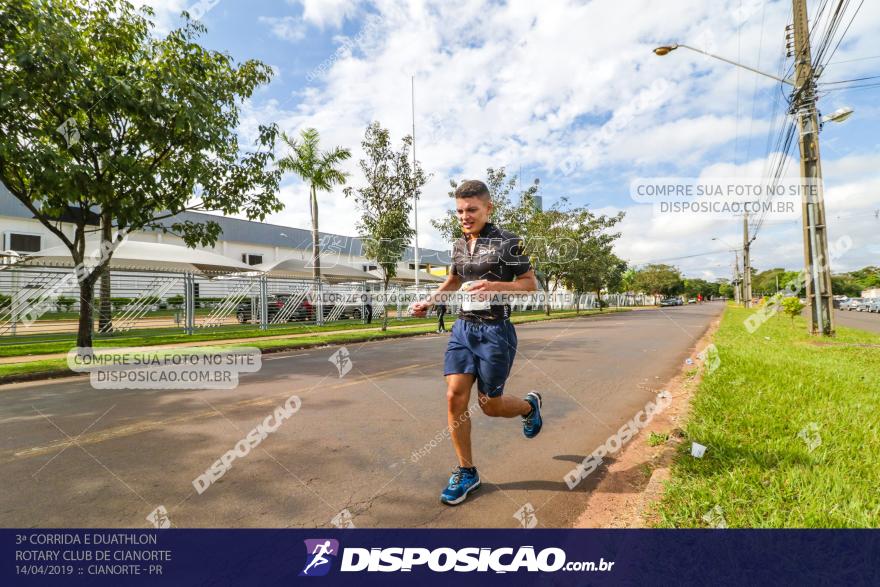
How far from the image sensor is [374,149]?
16.8 metres

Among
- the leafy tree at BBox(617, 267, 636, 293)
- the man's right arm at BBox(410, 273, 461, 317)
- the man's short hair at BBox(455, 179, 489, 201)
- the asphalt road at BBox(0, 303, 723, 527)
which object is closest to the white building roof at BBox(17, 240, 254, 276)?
the asphalt road at BBox(0, 303, 723, 527)

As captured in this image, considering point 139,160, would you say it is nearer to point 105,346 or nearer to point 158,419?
point 105,346

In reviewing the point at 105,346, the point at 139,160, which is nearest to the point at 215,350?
the point at 105,346

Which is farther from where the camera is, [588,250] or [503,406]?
[588,250]

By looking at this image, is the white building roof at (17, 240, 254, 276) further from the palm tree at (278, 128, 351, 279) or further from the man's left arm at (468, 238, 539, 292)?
the man's left arm at (468, 238, 539, 292)

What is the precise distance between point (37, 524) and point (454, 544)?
7.50 ft

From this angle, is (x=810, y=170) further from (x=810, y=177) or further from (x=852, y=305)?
(x=852, y=305)

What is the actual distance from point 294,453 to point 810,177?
13951mm

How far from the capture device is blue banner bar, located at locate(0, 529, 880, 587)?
189 centimetres

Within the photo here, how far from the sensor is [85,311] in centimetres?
938

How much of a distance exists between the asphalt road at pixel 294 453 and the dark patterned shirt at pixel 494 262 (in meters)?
1.18

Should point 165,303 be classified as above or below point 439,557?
above

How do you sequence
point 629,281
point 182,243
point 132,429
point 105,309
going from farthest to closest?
1. point 629,281
2. point 182,243
3. point 105,309
4. point 132,429

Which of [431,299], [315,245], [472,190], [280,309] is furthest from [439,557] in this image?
[315,245]
